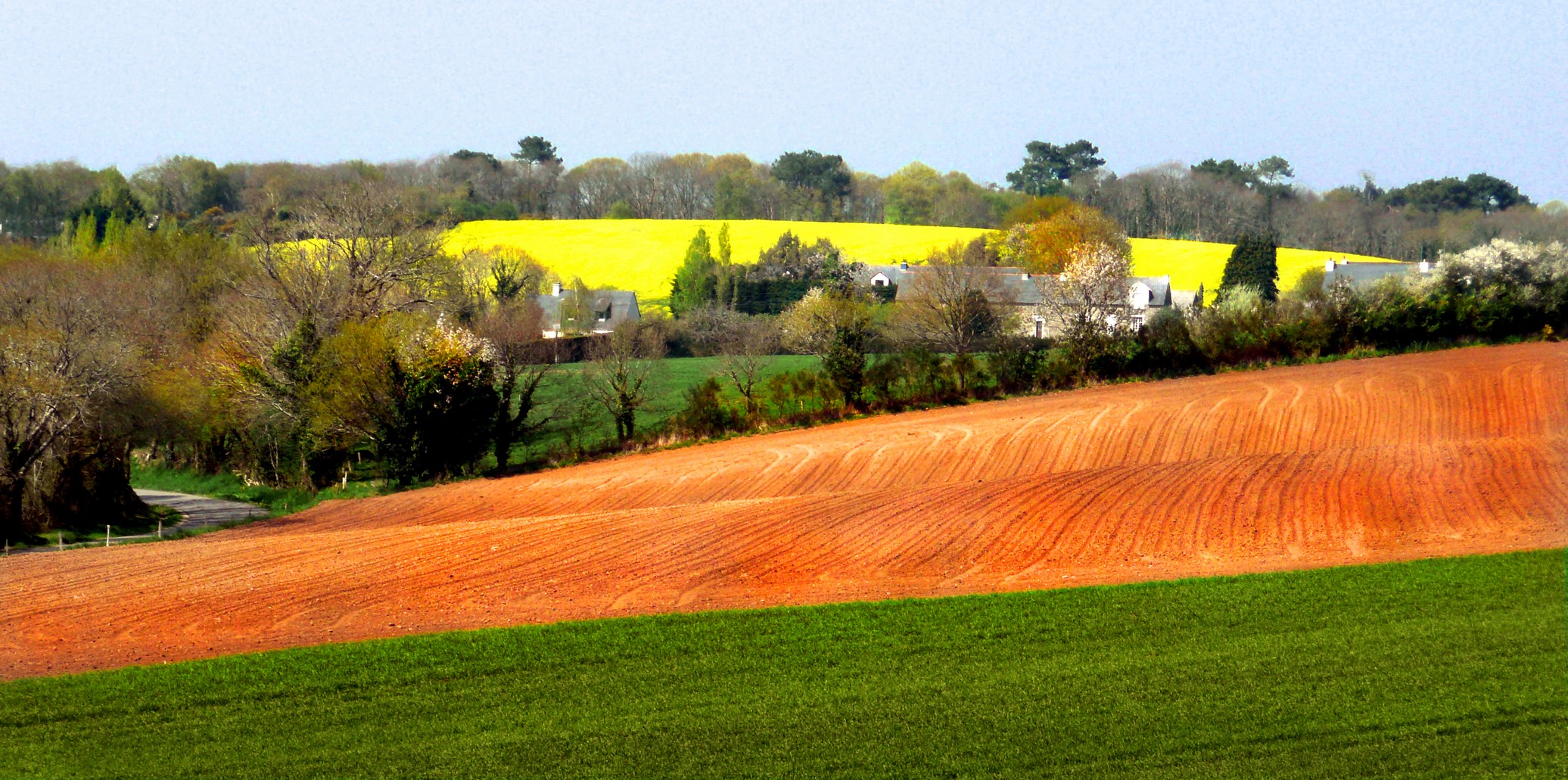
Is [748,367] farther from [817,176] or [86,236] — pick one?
[817,176]

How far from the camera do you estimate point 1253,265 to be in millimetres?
69625

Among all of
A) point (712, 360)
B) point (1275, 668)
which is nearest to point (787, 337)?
point (712, 360)

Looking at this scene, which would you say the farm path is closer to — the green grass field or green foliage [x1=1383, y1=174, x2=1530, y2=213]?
the green grass field

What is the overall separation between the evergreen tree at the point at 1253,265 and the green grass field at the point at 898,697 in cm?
5507

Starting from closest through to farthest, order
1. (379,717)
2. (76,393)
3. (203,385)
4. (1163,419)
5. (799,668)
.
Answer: (379,717), (799,668), (76,393), (1163,419), (203,385)

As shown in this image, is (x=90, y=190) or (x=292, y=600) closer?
(x=292, y=600)

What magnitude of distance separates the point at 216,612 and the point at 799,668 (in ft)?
30.1

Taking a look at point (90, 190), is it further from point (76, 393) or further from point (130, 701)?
point (130, 701)

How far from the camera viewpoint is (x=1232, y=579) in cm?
1755

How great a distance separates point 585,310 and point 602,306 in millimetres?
5099

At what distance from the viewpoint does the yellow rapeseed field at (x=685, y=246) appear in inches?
3300

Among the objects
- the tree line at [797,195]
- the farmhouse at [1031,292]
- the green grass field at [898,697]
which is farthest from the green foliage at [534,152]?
the green grass field at [898,697]

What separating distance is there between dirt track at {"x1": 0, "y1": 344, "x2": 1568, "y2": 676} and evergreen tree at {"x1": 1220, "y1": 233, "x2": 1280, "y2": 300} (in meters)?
36.6

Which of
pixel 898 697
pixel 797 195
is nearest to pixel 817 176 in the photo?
pixel 797 195
